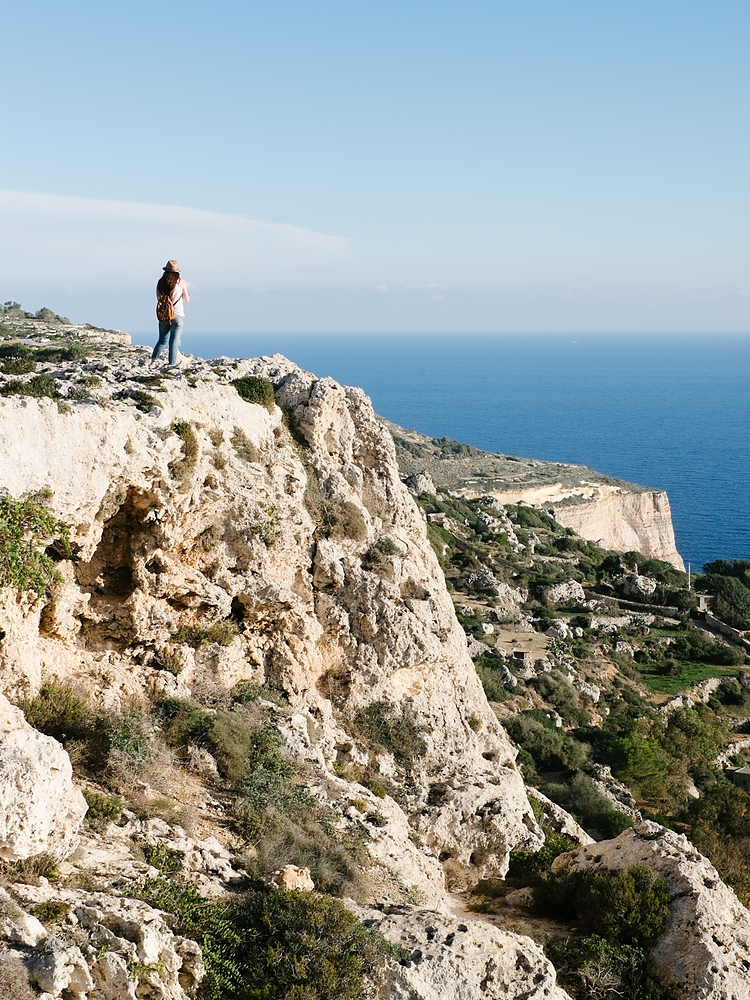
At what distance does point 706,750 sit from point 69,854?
986 inches

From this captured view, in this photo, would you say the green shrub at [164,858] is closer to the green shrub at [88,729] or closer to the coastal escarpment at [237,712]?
the coastal escarpment at [237,712]

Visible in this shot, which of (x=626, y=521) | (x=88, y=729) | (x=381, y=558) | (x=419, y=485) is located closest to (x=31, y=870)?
(x=88, y=729)

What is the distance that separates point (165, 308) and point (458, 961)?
11188 millimetres

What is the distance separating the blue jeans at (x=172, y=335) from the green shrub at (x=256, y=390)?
142 cm

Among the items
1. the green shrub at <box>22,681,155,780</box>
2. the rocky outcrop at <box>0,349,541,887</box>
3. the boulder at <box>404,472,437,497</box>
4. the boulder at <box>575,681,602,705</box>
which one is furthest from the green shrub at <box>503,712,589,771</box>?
the boulder at <box>404,472,437,497</box>

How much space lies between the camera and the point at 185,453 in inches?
460

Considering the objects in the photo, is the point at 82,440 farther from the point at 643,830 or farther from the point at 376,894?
the point at 643,830

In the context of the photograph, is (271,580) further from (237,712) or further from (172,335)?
(172,335)

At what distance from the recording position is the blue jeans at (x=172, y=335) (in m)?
14.8

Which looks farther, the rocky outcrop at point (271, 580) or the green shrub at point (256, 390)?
the green shrub at point (256, 390)

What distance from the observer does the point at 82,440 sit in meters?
9.99

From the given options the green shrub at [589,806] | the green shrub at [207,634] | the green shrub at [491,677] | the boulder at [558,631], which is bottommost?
the boulder at [558,631]

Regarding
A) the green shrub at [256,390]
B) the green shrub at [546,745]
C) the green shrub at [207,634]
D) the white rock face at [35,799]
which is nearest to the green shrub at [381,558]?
the green shrub at [207,634]

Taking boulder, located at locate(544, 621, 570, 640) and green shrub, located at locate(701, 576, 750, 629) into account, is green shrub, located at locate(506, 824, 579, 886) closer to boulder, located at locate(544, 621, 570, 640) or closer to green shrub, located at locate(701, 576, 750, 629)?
boulder, located at locate(544, 621, 570, 640)
